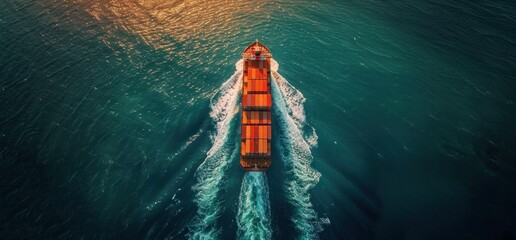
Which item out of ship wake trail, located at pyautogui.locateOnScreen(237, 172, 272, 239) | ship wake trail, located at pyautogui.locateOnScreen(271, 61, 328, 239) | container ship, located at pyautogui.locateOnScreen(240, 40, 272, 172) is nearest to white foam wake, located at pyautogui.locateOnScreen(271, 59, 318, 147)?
ship wake trail, located at pyautogui.locateOnScreen(271, 61, 328, 239)

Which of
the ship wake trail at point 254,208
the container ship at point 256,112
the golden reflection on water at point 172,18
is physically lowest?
the ship wake trail at point 254,208

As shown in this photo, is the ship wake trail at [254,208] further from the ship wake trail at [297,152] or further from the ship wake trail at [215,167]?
the ship wake trail at [297,152]

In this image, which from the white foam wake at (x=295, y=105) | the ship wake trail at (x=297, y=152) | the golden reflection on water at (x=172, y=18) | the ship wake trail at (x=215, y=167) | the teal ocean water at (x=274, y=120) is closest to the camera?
the ship wake trail at (x=215, y=167)

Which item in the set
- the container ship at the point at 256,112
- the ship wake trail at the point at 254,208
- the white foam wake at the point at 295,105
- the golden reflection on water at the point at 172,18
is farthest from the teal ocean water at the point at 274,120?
the container ship at the point at 256,112

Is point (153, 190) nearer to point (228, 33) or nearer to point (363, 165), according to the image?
point (363, 165)

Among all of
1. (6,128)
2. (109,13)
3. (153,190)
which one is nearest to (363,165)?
(153,190)

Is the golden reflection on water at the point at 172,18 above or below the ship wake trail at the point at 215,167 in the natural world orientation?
above

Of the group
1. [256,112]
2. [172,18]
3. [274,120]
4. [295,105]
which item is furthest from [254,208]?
[172,18]

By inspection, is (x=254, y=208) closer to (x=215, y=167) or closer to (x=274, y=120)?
(x=215, y=167)
